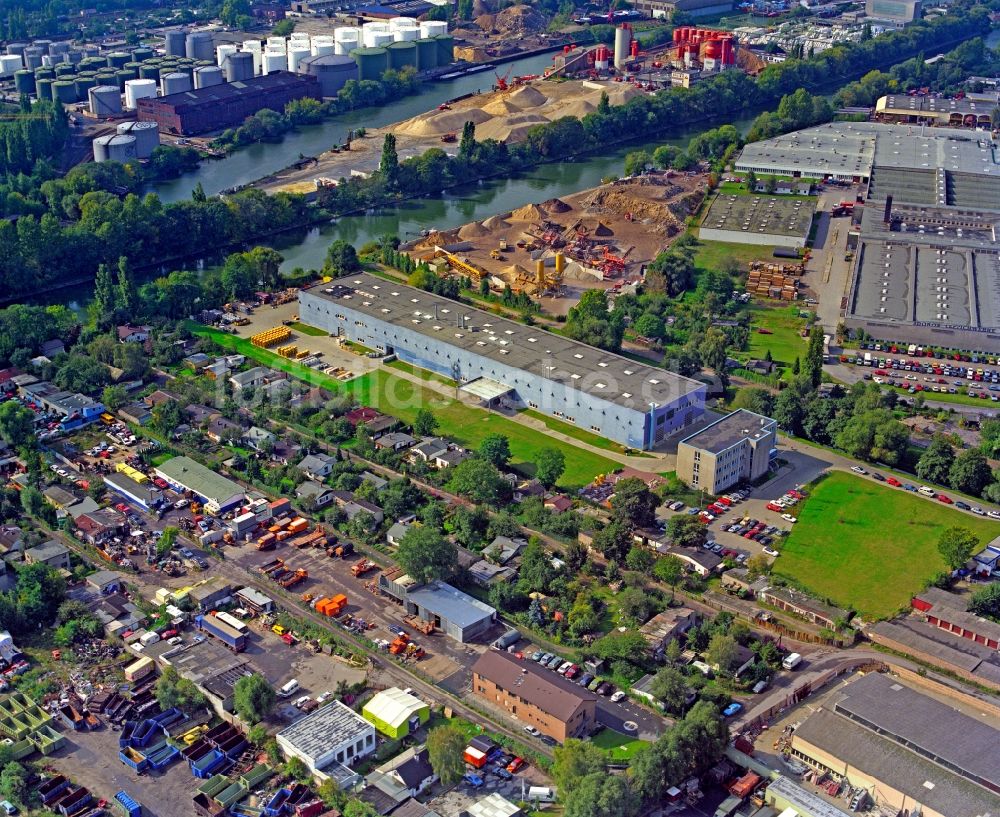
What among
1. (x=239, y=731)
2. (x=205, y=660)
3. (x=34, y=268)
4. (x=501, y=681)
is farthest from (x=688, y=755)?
(x=34, y=268)

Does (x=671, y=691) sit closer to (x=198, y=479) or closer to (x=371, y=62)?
(x=198, y=479)

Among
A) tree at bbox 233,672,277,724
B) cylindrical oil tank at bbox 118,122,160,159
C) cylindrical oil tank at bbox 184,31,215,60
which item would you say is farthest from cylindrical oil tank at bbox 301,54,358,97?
tree at bbox 233,672,277,724

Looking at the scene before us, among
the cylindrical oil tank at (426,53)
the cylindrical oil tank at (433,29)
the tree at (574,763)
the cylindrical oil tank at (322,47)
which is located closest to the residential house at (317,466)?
the tree at (574,763)

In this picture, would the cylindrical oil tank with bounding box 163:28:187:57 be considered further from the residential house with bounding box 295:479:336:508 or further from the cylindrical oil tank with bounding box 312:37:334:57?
the residential house with bounding box 295:479:336:508

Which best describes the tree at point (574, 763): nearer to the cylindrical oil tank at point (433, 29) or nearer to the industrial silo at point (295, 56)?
the industrial silo at point (295, 56)

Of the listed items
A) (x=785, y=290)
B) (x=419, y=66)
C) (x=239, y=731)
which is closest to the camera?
(x=239, y=731)

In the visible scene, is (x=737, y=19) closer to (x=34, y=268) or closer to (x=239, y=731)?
(x=34, y=268)
